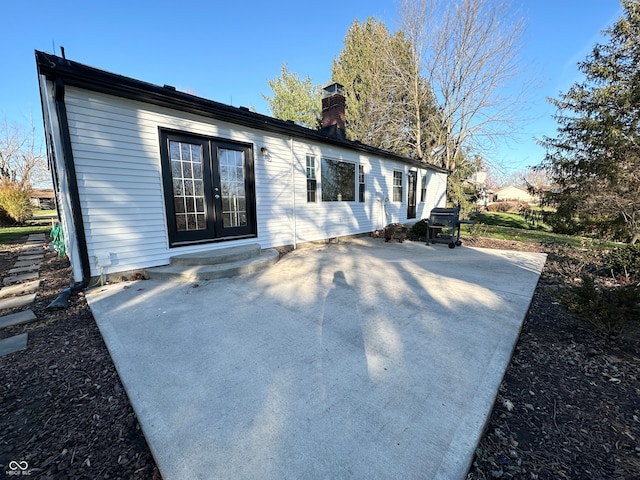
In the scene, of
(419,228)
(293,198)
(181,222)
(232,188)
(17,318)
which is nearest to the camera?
(17,318)

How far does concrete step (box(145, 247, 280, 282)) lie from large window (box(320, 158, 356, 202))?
11.3ft

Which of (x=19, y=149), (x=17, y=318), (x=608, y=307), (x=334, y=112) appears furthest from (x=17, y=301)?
(x=19, y=149)

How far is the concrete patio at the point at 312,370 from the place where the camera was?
4.47 feet

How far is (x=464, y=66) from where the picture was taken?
44.3ft

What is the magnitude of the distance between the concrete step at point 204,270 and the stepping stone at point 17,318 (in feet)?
4.69

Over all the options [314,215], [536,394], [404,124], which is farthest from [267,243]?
[404,124]

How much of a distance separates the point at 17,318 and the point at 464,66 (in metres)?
17.7

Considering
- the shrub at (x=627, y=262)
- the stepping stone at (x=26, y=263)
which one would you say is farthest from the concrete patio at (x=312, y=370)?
the stepping stone at (x=26, y=263)

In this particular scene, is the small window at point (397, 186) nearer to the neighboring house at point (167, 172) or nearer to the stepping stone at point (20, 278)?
the neighboring house at point (167, 172)

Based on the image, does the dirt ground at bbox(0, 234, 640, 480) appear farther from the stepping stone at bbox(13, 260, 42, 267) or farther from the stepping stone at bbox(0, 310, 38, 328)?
the stepping stone at bbox(13, 260, 42, 267)

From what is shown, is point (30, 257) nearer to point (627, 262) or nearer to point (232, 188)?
point (232, 188)

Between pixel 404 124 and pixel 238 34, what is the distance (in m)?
9.62

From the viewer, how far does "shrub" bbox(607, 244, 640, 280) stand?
409 centimetres

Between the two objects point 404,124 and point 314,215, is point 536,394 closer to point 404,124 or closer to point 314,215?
point 314,215
